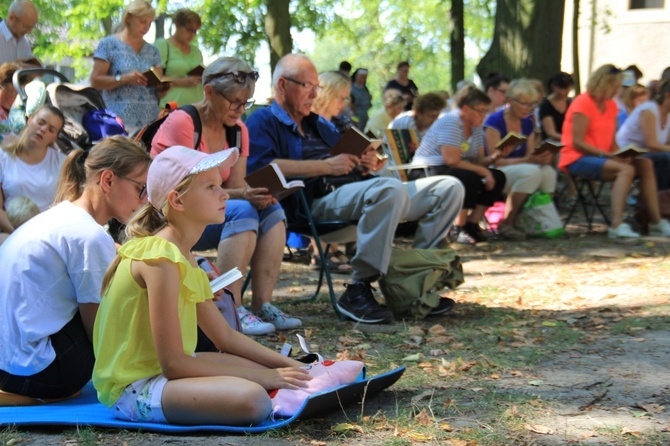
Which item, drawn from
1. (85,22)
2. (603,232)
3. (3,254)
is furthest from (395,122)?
(85,22)

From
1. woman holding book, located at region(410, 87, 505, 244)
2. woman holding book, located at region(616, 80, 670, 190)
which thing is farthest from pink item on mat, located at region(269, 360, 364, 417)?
woman holding book, located at region(616, 80, 670, 190)

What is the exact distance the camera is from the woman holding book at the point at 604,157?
10.3 meters

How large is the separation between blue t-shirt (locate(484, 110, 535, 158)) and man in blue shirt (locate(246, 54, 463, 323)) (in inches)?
155

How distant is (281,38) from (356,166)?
446 inches

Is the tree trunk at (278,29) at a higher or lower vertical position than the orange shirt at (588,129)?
higher

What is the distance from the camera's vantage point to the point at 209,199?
152 inches

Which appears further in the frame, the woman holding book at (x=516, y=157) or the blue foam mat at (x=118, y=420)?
the woman holding book at (x=516, y=157)

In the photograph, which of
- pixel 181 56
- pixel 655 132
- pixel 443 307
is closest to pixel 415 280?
pixel 443 307

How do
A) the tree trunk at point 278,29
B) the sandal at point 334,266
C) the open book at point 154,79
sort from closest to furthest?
the open book at point 154,79, the sandal at point 334,266, the tree trunk at point 278,29

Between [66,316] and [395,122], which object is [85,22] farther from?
[66,316]

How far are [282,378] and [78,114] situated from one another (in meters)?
3.91

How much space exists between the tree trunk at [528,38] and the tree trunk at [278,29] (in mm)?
4783

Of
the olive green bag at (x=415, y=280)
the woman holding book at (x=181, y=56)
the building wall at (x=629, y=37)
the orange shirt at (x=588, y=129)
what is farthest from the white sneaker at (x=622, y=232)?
the building wall at (x=629, y=37)

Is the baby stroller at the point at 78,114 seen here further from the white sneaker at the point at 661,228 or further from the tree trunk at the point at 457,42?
the tree trunk at the point at 457,42
